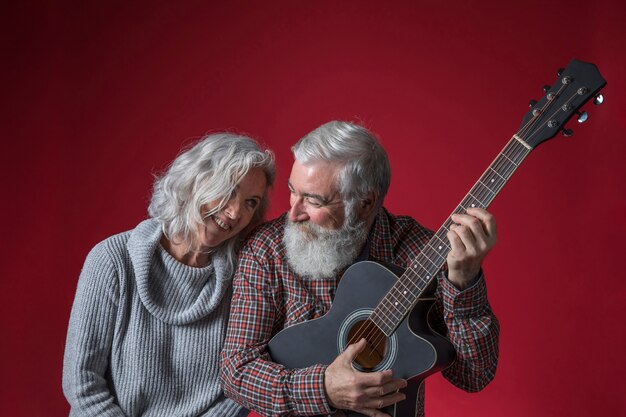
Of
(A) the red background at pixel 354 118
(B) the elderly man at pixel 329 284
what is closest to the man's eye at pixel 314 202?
(B) the elderly man at pixel 329 284

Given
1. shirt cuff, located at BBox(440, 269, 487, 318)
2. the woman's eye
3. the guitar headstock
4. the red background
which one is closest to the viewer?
the guitar headstock

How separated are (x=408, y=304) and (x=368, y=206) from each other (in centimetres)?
41

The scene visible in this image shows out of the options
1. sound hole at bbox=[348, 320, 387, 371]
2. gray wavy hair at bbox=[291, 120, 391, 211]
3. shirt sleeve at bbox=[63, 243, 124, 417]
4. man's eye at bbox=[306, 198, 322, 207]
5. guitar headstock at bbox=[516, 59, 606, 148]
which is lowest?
shirt sleeve at bbox=[63, 243, 124, 417]

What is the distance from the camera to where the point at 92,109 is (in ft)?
10.4

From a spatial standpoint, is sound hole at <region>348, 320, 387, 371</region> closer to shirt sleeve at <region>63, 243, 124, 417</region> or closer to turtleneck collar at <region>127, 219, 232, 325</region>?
turtleneck collar at <region>127, 219, 232, 325</region>

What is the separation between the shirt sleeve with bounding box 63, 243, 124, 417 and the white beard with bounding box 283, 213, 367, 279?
1.66 ft

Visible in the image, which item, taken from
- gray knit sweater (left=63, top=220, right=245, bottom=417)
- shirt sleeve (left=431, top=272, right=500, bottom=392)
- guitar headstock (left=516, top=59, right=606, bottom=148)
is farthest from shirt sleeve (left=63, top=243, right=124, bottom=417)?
guitar headstock (left=516, top=59, right=606, bottom=148)

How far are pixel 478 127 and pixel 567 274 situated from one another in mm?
641

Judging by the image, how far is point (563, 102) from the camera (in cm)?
174

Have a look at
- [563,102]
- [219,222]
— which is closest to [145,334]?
[219,222]

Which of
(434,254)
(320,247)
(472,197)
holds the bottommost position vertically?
(320,247)

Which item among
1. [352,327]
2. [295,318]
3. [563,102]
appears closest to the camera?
[563,102]

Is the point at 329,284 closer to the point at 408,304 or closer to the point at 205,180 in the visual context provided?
the point at 408,304

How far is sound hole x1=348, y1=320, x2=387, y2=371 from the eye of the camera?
6.42ft
